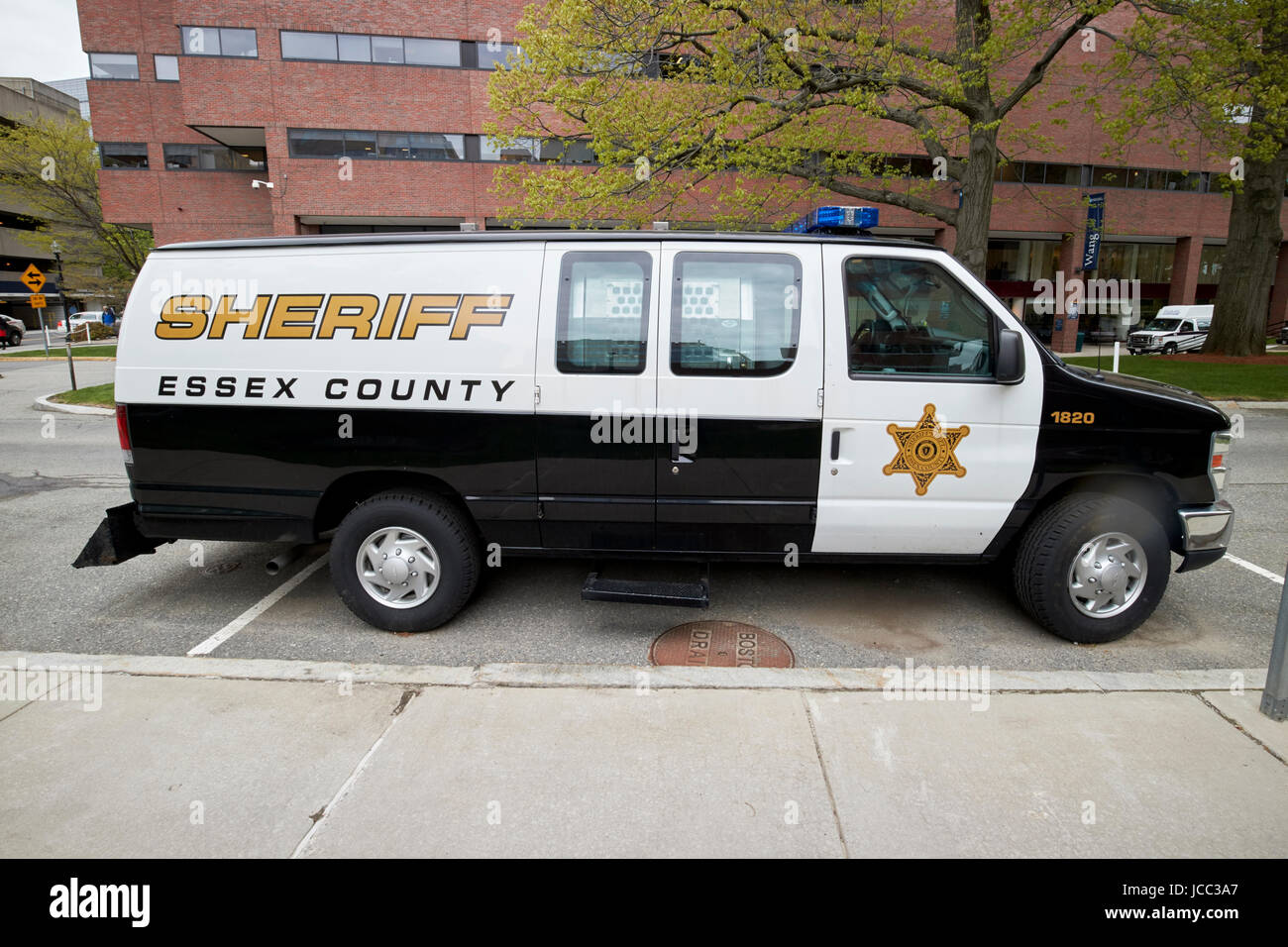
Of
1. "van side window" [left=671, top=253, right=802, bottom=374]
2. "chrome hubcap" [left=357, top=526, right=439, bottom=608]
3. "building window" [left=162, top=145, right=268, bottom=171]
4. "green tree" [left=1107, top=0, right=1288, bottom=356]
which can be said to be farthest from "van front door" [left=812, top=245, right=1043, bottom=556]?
"building window" [left=162, top=145, right=268, bottom=171]

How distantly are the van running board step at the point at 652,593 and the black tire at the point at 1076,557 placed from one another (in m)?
1.86

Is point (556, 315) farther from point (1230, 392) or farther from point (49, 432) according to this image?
point (1230, 392)

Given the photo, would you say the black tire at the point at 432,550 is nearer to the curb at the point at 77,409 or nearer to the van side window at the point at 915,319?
the van side window at the point at 915,319

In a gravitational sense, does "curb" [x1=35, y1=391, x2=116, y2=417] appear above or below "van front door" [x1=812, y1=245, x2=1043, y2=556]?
below

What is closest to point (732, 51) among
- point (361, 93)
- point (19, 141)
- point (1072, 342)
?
point (361, 93)

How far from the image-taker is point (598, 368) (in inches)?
154

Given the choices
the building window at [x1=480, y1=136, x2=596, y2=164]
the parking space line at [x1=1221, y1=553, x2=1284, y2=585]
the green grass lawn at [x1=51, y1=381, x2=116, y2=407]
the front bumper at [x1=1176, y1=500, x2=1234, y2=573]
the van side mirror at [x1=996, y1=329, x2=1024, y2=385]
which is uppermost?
the building window at [x1=480, y1=136, x2=596, y2=164]

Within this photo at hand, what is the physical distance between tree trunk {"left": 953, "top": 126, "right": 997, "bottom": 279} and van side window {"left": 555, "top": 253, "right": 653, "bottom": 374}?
40.6 feet

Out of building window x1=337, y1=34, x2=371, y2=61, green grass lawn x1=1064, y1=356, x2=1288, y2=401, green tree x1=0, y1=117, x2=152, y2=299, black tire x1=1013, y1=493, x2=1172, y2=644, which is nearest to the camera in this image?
black tire x1=1013, y1=493, x2=1172, y2=644

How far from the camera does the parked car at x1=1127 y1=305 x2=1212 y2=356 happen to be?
30609 millimetres

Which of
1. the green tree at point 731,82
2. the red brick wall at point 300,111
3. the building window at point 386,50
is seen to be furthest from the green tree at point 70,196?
the green tree at point 731,82

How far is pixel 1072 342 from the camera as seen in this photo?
34438mm

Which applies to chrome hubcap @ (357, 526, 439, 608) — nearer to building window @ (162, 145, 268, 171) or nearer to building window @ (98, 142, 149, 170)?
building window @ (162, 145, 268, 171)

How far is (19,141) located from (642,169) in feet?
143
